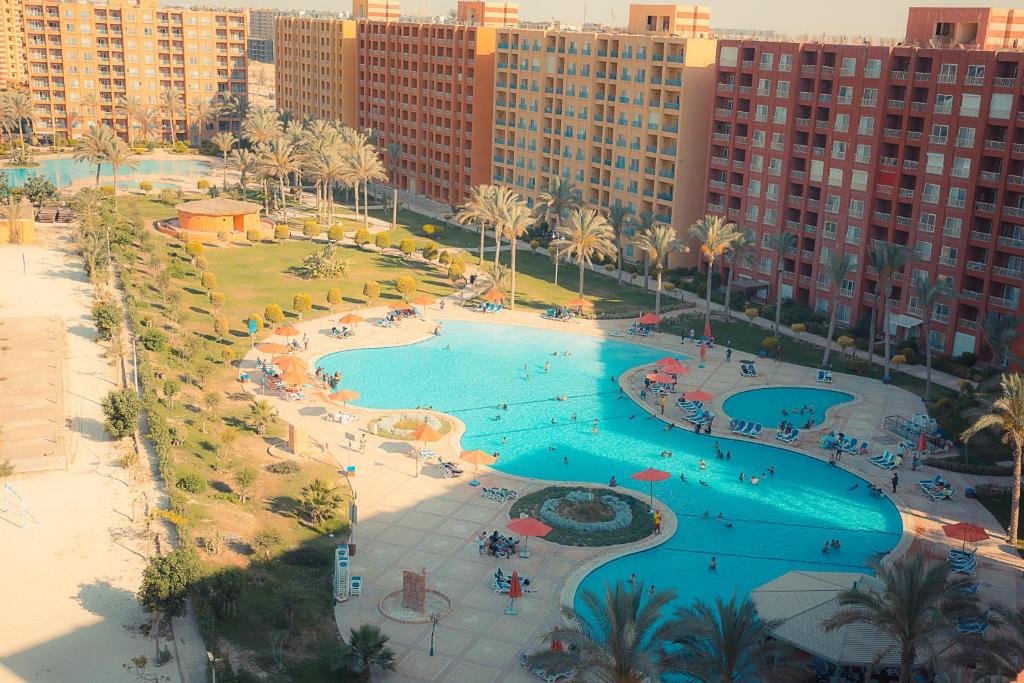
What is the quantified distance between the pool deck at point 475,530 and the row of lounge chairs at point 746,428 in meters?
0.58

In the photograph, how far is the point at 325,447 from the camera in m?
54.8

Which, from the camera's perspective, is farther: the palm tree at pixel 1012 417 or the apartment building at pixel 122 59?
the apartment building at pixel 122 59

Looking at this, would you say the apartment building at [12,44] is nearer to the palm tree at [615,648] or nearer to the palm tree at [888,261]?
the palm tree at [888,261]

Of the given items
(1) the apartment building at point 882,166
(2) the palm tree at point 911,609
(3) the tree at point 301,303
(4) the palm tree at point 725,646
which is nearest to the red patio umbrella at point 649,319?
(1) the apartment building at point 882,166

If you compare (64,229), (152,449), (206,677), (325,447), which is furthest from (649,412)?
(64,229)

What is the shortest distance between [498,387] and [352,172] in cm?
4521

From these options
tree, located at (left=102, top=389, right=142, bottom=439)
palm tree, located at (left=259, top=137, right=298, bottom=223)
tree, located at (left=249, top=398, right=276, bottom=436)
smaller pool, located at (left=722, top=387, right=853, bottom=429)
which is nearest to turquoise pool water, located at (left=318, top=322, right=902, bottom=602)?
smaller pool, located at (left=722, top=387, right=853, bottom=429)

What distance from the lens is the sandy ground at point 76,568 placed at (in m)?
33.8

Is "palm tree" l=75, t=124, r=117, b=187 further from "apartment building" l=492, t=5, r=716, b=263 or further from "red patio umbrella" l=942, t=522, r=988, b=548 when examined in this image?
"red patio umbrella" l=942, t=522, r=988, b=548

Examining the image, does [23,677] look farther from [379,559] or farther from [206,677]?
[379,559]

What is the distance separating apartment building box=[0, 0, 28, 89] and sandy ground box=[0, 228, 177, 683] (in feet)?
392

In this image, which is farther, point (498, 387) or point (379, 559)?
point (498, 387)

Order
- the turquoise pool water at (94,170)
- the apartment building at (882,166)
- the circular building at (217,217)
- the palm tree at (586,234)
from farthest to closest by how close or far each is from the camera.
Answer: the turquoise pool water at (94,170)
the circular building at (217,217)
the palm tree at (586,234)
the apartment building at (882,166)

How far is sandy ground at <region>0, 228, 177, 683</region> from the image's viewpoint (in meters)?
33.8
